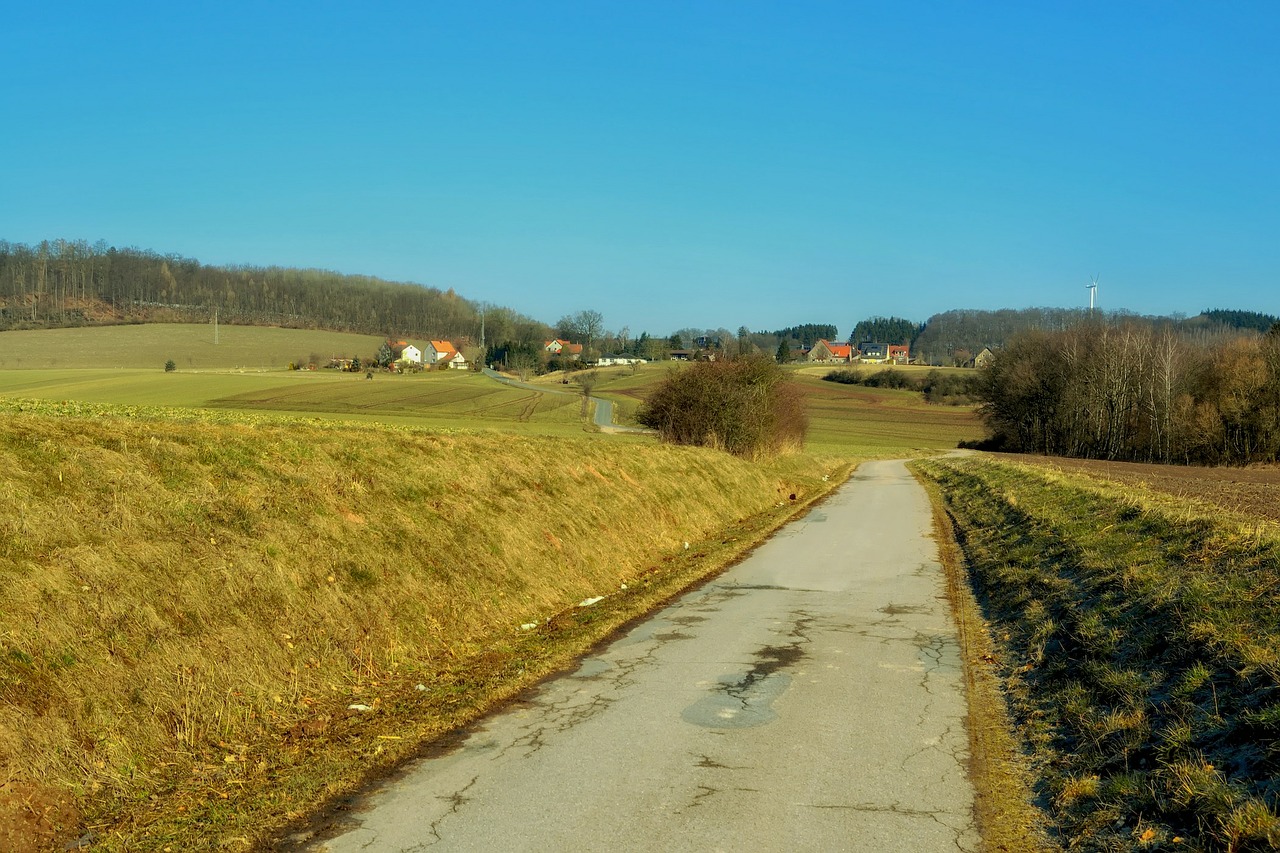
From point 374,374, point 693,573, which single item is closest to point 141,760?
point 693,573

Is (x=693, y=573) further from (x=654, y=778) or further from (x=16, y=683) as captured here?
(x=16, y=683)

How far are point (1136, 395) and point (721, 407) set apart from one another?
4731 cm

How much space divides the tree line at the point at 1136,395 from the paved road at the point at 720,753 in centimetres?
6142

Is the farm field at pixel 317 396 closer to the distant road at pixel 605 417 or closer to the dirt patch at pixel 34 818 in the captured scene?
the distant road at pixel 605 417

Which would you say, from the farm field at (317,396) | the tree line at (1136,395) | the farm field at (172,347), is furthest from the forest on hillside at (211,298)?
the tree line at (1136,395)

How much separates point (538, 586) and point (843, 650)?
4.40 m

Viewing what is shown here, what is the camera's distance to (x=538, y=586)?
1289 cm

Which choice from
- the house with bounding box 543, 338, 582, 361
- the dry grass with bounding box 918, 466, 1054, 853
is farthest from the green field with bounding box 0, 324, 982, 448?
the dry grass with bounding box 918, 466, 1054, 853

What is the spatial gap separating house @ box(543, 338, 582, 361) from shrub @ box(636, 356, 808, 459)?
388 feet

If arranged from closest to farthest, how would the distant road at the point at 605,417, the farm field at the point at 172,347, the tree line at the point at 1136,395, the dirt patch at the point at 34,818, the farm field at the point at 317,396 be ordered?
the dirt patch at the point at 34,818, the tree line at the point at 1136,395, the farm field at the point at 317,396, the distant road at the point at 605,417, the farm field at the point at 172,347

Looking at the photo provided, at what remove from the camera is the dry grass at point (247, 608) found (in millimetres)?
6188

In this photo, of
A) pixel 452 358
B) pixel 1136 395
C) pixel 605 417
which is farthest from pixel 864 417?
pixel 452 358

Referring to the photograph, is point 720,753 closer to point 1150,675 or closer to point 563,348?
point 1150,675

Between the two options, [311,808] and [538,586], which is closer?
[311,808]
